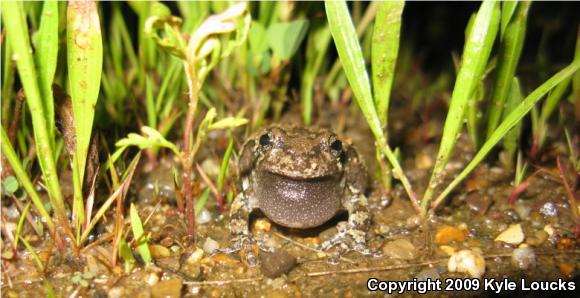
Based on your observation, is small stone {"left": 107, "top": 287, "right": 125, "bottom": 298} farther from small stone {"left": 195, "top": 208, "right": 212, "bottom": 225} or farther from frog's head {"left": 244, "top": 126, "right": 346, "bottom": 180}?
frog's head {"left": 244, "top": 126, "right": 346, "bottom": 180}

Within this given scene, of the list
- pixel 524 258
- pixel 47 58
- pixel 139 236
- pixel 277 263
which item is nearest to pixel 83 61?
pixel 47 58

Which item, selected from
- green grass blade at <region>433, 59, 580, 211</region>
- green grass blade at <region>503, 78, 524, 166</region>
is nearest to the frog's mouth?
green grass blade at <region>433, 59, 580, 211</region>

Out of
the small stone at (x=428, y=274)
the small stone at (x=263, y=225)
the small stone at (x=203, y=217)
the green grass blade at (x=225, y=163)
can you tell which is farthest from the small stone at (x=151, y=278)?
the small stone at (x=428, y=274)

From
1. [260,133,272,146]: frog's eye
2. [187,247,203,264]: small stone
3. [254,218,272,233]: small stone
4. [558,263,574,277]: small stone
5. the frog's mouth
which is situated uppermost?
[260,133,272,146]: frog's eye

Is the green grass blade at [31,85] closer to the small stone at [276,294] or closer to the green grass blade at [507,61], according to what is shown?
the small stone at [276,294]

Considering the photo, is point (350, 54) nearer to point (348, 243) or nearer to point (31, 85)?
point (348, 243)

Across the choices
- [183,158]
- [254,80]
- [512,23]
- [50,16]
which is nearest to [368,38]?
[254,80]
